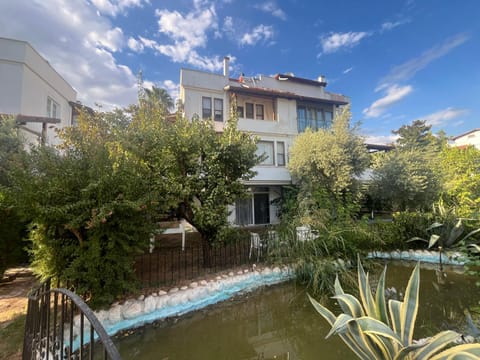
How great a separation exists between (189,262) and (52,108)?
14315mm

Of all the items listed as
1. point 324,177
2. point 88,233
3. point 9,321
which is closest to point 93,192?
point 88,233

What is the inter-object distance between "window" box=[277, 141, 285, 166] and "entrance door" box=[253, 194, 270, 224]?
2649mm

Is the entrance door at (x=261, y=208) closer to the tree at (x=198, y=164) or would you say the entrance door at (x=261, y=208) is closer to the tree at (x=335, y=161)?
the tree at (x=335, y=161)

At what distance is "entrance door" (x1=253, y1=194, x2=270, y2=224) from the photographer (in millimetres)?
15398

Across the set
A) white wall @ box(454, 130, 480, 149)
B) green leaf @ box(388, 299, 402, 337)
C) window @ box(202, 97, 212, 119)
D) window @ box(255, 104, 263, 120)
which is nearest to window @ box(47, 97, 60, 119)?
window @ box(202, 97, 212, 119)

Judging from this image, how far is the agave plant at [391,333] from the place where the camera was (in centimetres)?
188

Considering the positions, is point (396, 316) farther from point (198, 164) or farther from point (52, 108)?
point (52, 108)

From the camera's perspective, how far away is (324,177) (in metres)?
12.3

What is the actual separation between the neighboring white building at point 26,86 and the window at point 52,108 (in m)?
0.05

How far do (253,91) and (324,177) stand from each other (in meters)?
7.29

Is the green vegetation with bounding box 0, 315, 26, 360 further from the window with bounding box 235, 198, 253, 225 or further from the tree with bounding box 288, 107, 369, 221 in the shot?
the window with bounding box 235, 198, 253, 225

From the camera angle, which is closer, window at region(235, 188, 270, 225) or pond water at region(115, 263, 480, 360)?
pond water at region(115, 263, 480, 360)

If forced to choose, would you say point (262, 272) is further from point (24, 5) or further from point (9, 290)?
point (24, 5)

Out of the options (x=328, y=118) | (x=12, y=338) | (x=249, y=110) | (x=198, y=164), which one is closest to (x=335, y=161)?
(x=328, y=118)
